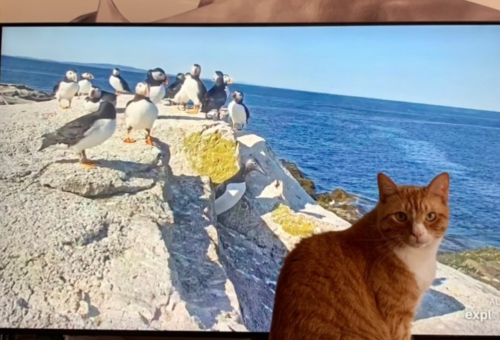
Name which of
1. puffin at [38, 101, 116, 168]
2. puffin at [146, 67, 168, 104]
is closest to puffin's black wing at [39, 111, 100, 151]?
puffin at [38, 101, 116, 168]

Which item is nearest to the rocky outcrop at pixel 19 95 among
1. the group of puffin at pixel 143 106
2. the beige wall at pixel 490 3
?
the group of puffin at pixel 143 106

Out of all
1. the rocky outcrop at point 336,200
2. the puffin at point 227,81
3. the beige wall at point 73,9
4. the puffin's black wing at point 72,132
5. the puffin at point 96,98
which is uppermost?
the beige wall at point 73,9

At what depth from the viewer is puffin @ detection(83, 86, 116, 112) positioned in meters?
1.76

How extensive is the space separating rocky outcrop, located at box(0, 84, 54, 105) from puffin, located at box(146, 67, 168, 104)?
0.89 ft

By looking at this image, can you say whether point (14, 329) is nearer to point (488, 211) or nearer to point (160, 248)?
point (160, 248)

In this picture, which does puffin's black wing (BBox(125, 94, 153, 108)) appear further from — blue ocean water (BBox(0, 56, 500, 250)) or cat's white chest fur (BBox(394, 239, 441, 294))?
cat's white chest fur (BBox(394, 239, 441, 294))

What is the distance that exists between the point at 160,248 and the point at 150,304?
0.15m

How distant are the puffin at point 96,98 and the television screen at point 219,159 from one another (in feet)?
0.03

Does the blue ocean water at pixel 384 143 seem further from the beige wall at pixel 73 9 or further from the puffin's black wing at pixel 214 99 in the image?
the beige wall at pixel 73 9

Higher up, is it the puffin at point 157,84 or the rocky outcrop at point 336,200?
the puffin at point 157,84

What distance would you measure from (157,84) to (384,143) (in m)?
0.62

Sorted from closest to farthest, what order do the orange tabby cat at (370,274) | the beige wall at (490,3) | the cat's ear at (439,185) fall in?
the orange tabby cat at (370,274) < the cat's ear at (439,185) < the beige wall at (490,3)

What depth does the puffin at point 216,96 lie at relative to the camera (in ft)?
5.75

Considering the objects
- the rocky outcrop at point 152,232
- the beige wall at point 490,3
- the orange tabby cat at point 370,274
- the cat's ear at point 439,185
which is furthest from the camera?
the beige wall at point 490,3
